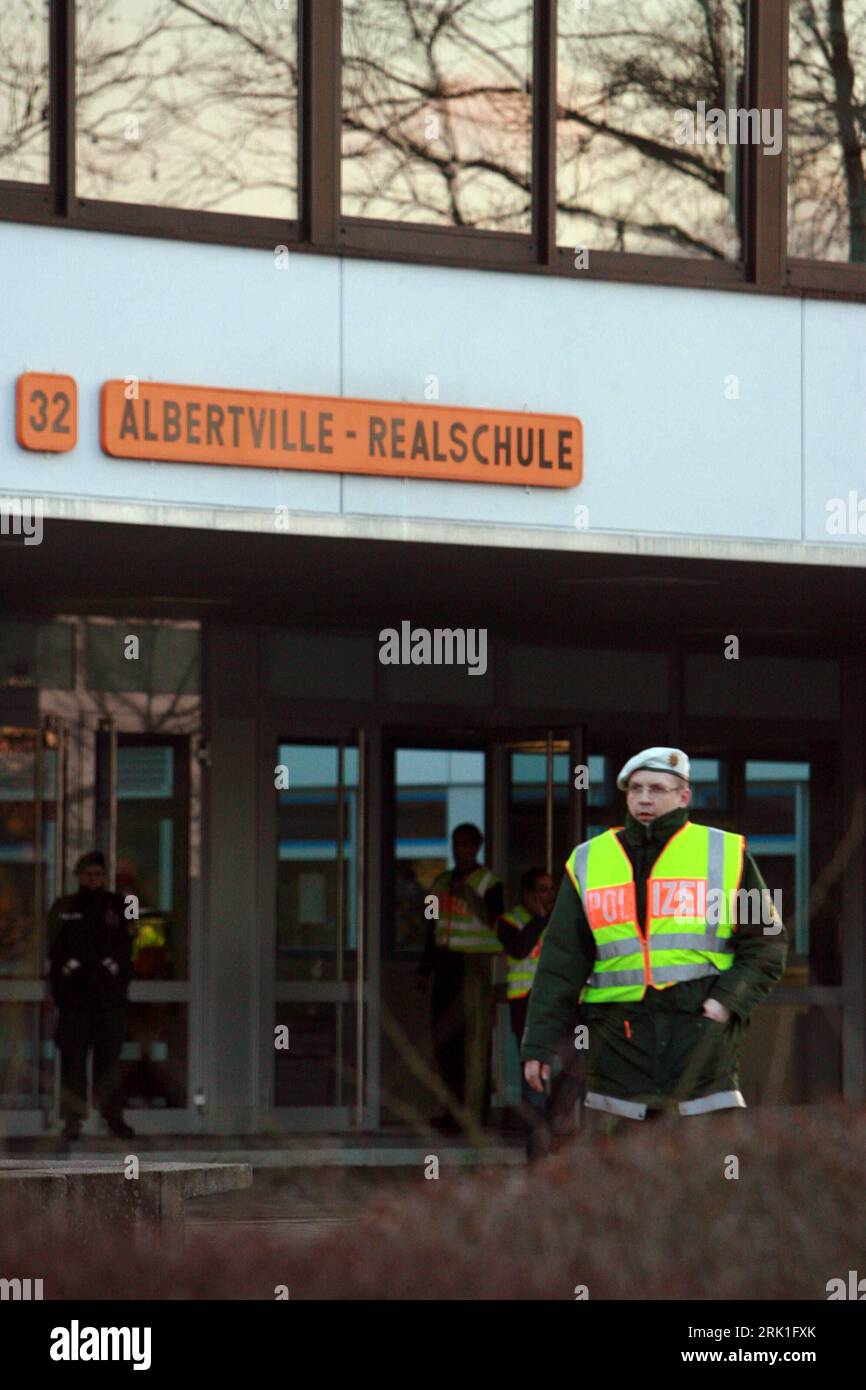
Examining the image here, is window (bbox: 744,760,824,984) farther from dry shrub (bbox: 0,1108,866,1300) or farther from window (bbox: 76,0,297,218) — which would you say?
dry shrub (bbox: 0,1108,866,1300)

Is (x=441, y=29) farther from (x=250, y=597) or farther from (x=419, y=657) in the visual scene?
(x=419, y=657)

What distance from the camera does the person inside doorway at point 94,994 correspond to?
1462 centimetres

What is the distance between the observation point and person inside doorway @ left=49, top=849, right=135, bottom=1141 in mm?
14617

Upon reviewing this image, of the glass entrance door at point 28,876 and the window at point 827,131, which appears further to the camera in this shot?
the glass entrance door at point 28,876

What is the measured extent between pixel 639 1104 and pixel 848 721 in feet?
37.3

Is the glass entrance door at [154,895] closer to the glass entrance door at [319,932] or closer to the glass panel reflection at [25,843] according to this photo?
the glass panel reflection at [25,843]

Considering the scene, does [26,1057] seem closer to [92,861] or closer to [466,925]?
[92,861]

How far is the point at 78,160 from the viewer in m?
11.8

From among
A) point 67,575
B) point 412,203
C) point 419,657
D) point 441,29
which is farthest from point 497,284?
point 419,657

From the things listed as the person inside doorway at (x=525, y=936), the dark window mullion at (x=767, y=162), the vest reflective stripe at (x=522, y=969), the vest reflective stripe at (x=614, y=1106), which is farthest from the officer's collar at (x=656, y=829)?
the vest reflective stripe at (x=522, y=969)

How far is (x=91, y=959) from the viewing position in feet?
48.0

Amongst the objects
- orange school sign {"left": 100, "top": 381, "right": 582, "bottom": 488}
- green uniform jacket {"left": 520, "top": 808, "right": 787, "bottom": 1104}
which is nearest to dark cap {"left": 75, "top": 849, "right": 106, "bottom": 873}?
orange school sign {"left": 100, "top": 381, "right": 582, "bottom": 488}

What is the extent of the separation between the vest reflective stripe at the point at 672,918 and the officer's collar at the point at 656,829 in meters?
0.02

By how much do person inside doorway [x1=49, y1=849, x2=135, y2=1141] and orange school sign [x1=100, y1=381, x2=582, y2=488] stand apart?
12.9ft
